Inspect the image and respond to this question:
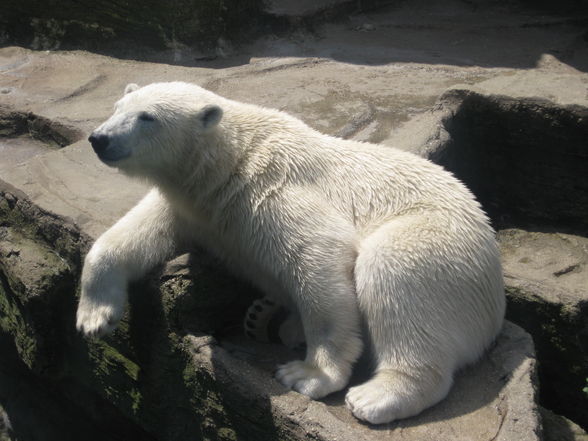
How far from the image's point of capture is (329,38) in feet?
24.9

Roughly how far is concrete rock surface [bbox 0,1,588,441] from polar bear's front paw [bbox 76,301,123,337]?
0.28 meters

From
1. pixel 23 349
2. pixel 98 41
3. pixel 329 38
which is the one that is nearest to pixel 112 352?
pixel 23 349

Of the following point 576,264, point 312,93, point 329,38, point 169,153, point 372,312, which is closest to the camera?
point 372,312

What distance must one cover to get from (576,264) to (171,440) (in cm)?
289

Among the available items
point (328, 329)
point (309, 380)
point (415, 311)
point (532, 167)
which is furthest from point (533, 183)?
point (309, 380)

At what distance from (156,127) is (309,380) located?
1.25m

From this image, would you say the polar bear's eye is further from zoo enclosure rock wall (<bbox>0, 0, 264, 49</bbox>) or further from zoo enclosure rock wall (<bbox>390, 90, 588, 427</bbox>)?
zoo enclosure rock wall (<bbox>0, 0, 264, 49</bbox>)

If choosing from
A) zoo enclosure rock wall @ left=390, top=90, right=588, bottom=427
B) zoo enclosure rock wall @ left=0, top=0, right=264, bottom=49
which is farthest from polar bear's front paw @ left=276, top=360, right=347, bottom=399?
zoo enclosure rock wall @ left=0, top=0, right=264, bottom=49

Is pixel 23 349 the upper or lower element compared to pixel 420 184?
lower

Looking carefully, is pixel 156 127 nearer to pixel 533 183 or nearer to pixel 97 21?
pixel 533 183

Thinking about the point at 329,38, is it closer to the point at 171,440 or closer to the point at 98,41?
the point at 98,41

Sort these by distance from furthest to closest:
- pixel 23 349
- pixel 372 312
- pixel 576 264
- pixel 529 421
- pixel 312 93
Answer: pixel 312 93
pixel 576 264
pixel 23 349
pixel 372 312
pixel 529 421

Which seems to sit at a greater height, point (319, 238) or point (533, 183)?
point (319, 238)

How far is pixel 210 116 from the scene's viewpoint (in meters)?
3.23
